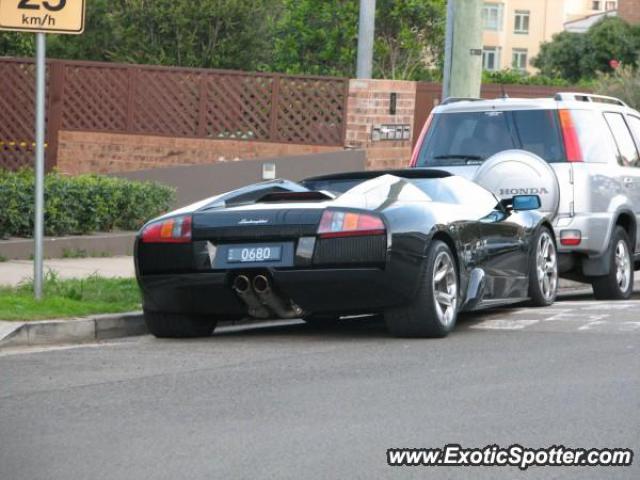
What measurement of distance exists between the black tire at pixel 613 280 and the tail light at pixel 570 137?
924 millimetres

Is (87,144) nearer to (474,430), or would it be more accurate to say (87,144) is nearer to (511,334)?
(511,334)

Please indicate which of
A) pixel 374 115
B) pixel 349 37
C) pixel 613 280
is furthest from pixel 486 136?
pixel 349 37

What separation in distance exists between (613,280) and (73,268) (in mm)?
5080

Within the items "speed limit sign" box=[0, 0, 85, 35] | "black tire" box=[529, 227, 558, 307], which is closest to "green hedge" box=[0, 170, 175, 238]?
"speed limit sign" box=[0, 0, 85, 35]

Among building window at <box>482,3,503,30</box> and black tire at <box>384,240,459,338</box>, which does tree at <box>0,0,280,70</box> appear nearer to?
black tire at <box>384,240,459,338</box>

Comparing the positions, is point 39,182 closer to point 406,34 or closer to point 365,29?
point 365,29

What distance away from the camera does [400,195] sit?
1067cm

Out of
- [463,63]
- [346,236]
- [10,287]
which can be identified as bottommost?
[10,287]

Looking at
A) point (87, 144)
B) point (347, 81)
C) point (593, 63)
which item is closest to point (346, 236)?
point (347, 81)

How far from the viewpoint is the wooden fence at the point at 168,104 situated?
25719mm

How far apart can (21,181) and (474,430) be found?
1012 centimetres

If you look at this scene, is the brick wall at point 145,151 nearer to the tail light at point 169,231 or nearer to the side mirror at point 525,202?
the side mirror at point 525,202

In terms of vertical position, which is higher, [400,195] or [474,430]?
[400,195]

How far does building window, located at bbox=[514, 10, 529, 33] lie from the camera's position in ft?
315
